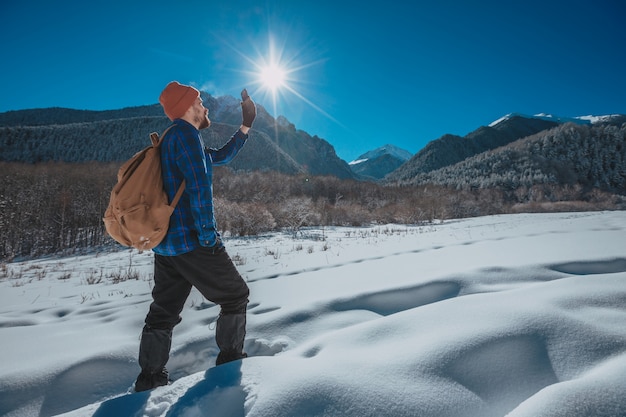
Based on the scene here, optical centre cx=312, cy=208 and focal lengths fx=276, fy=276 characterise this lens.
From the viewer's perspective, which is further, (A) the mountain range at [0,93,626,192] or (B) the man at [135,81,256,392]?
(A) the mountain range at [0,93,626,192]

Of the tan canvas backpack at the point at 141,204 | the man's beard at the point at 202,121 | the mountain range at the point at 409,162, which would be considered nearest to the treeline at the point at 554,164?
the mountain range at the point at 409,162

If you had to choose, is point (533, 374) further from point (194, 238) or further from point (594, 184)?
point (594, 184)

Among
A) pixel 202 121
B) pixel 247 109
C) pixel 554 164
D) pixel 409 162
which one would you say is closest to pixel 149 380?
pixel 202 121

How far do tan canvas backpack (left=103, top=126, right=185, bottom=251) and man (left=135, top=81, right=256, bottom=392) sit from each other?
6 centimetres

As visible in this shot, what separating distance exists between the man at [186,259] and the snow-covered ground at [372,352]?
9.4 inches

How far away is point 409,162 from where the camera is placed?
84.8 m

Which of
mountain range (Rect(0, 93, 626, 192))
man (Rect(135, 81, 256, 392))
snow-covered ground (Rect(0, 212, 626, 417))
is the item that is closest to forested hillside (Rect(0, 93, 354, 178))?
mountain range (Rect(0, 93, 626, 192))

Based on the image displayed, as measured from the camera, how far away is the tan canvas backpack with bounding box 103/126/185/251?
1.46 meters

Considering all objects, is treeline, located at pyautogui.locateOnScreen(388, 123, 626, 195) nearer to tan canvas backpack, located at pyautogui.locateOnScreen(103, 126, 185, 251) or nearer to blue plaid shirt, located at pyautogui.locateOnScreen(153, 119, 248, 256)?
blue plaid shirt, located at pyautogui.locateOnScreen(153, 119, 248, 256)

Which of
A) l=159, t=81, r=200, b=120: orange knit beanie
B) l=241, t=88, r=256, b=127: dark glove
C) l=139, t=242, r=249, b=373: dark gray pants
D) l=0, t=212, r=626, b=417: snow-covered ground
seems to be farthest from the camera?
l=241, t=88, r=256, b=127: dark glove

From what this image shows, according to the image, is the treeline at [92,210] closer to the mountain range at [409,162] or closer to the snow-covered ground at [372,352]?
the snow-covered ground at [372,352]

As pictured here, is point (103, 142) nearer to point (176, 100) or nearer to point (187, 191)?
point (176, 100)

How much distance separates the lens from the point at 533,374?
1.14 metres

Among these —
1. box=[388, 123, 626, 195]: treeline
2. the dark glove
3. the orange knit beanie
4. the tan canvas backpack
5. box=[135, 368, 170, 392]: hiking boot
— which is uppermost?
box=[388, 123, 626, 195]: treeline
